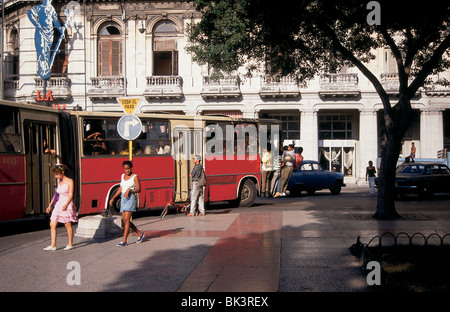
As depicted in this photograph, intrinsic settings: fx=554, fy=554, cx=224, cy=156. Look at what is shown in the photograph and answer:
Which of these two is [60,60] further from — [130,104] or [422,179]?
[130,104]

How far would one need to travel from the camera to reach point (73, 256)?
10.1 metres

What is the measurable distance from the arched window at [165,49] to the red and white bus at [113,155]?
16141 millimetres

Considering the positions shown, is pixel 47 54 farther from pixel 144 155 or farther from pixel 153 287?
pixel 153 287

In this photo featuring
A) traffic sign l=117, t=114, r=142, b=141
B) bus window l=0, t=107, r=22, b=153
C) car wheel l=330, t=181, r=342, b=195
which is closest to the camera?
traffic sign l=117, t=114, r=142, b=141

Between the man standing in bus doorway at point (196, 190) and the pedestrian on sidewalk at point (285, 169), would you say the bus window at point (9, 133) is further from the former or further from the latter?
the pedestrian on sidewalk at point (285, 169)

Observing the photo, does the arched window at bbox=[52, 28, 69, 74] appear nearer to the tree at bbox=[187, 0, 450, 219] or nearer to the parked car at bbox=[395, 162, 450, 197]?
the tree at bbox=[187, 0, 450, 219]

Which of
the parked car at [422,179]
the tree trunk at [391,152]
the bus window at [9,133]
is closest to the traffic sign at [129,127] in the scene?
the bus window at [9,133]

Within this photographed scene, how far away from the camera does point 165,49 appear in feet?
116

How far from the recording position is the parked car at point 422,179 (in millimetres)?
22922

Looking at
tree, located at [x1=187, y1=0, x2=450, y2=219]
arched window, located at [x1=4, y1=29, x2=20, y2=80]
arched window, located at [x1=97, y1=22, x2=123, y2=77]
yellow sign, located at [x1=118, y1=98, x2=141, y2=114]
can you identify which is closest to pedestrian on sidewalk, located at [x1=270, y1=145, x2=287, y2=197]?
tree, located at [x1=187, y1=0, x2=450, y2=219]

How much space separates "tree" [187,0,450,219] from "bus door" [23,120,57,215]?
566 centimetres

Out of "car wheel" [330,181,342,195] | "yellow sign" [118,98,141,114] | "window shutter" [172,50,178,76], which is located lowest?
"car wheel" [330,181,342,195]

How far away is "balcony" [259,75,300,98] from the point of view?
112 feet
